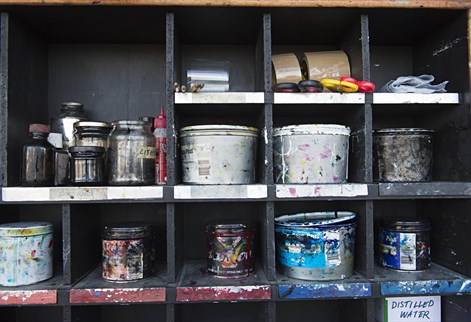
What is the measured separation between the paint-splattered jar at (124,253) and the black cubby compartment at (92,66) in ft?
2.31

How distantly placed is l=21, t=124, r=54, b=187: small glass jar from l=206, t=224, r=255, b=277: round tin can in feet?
2.92

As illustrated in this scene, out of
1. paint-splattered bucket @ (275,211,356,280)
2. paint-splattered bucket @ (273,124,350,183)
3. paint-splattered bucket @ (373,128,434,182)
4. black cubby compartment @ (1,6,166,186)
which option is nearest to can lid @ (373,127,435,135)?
paint-splattered bucket @ (373,128,434,182)

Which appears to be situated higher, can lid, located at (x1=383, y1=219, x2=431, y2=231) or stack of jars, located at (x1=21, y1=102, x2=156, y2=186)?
stack of jars, located at (x1=21, y1=102, x2=156, y2=186)

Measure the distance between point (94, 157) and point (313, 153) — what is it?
3.53ft

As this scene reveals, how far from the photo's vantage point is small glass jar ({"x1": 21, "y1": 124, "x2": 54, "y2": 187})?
1583mm

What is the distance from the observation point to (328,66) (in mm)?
1787

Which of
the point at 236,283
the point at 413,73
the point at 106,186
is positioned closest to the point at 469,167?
the point at 413,73

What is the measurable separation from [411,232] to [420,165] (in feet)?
1.16

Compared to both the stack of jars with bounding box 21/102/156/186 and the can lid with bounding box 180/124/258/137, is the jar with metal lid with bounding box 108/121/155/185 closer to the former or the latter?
the stack of jars with bounding box 21/102/156/186

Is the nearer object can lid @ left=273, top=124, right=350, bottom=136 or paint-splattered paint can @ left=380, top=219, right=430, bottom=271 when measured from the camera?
can lid @ left=273, top=124, right=350, bottom=136

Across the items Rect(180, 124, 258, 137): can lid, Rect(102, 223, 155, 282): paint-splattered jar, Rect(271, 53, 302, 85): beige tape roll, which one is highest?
Rect(271, 53, 302, 85): beige tape roll

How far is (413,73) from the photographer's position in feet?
6.91

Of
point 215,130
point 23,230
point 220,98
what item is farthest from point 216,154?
point 23,230

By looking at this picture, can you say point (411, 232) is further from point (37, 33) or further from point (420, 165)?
point (37, 33)
